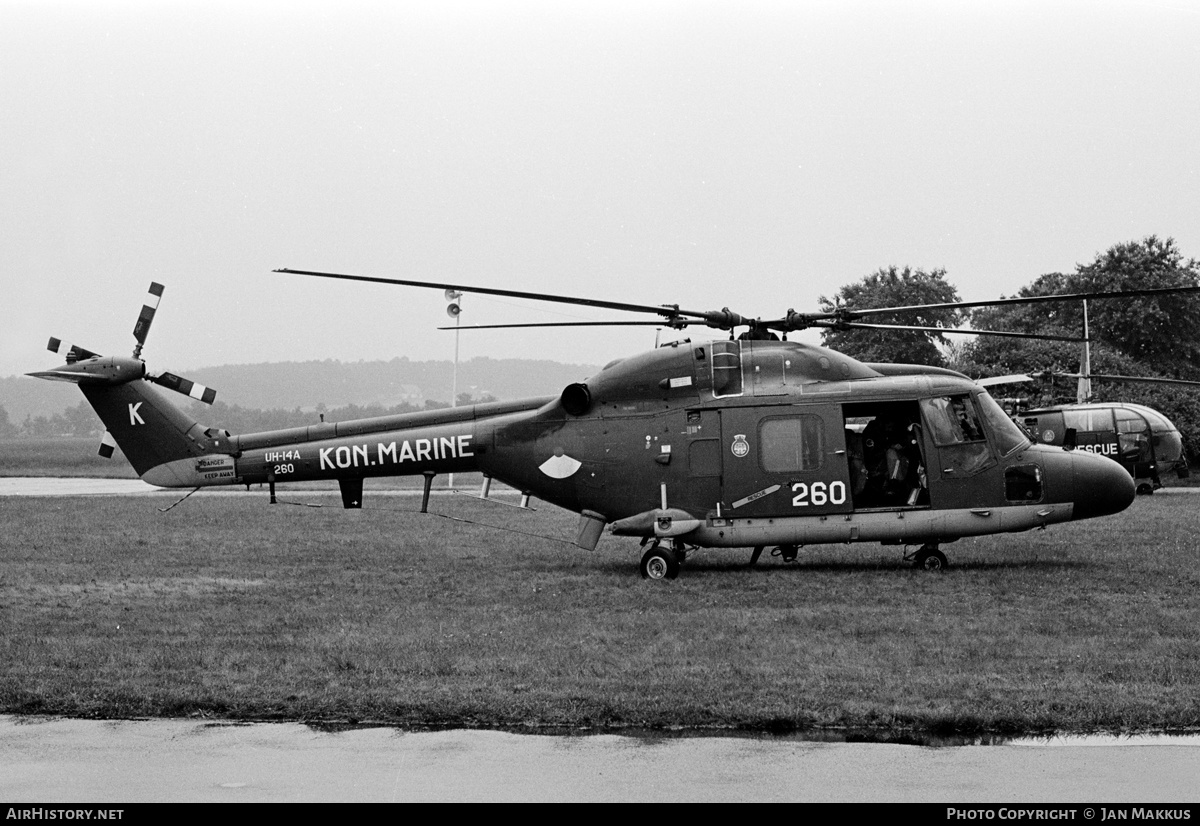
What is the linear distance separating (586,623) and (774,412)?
5093mm

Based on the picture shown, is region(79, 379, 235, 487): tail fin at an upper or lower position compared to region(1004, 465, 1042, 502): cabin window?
upper

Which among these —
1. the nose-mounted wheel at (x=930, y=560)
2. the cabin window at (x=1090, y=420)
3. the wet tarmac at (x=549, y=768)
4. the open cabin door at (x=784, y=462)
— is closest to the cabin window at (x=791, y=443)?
the open cabin door at (x=784, y=462)

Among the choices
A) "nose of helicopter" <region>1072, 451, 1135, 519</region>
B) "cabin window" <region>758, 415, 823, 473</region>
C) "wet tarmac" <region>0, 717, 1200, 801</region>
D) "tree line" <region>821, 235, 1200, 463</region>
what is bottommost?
"wet tarmac" <region>0, 717, 1200, 801</region>

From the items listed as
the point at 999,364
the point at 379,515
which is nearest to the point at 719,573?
the point at 379,515

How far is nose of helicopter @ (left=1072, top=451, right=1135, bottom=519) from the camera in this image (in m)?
16.0

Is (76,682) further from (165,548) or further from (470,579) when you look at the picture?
(165,548)

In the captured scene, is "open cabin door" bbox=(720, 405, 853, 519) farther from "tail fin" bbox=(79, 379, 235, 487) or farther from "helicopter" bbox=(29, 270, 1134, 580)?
"tail fin" bbox=(79, 379, 235, 487)

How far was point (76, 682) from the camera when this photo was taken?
369 inches

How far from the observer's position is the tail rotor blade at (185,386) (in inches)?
684

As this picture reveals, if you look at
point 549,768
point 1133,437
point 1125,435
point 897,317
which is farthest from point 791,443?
point 897,317

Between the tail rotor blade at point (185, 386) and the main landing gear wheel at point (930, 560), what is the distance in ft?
31.9

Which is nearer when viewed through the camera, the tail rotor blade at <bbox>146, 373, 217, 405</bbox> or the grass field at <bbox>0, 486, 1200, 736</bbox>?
the grass field at <bbox>0, 486, 1200, 736</bbox>

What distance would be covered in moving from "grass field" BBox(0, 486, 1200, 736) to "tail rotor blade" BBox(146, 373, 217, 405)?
7.81 feet

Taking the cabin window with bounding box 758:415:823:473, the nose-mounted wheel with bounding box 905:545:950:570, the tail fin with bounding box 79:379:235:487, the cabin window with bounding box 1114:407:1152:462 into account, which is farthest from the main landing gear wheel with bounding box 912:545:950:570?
the cabin window with bounding box 1114:407:1152:462
